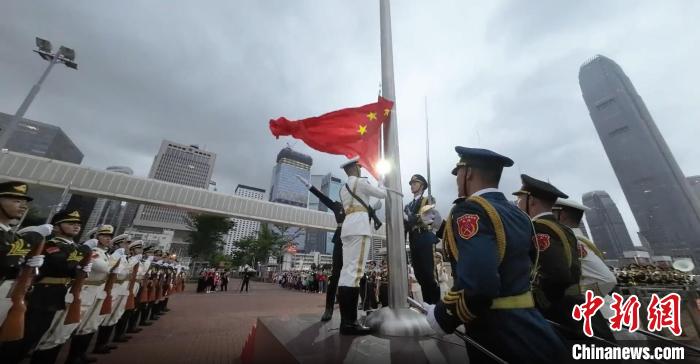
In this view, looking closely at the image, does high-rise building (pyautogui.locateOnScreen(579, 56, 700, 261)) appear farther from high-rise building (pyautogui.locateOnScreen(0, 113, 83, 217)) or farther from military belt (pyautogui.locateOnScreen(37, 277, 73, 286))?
high-rise building (pyautogui.locateOnScreen(0, 113, 83, 217))

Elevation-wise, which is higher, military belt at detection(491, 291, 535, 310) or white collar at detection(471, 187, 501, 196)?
white collar at detection(471, 187, 501, 196)

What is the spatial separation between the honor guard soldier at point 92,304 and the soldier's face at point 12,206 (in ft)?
5.69

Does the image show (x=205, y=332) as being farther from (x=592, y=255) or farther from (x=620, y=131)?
(x=620, y=131)

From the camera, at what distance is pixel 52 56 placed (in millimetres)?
11445

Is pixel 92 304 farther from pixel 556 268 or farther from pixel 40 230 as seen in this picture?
pixel 556 268

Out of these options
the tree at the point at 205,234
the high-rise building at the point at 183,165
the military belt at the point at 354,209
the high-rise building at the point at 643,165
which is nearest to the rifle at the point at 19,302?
the military belt at the point at 354,209

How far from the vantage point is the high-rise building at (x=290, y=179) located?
11606 cm

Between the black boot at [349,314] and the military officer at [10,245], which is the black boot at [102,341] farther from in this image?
the black boot at [349,314]

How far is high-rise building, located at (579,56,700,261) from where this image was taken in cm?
7800

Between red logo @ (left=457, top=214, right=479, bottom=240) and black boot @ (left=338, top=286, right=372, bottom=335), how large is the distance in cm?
187

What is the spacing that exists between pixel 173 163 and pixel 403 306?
433ft

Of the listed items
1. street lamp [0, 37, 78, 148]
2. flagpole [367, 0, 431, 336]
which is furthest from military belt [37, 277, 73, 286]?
street lamp [0, 37, 78, 148]

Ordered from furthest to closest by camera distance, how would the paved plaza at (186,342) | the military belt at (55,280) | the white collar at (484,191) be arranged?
1. the paved plaza at (186,342)
2. the military belt at (55,280)
3. the white collar at (484,191)

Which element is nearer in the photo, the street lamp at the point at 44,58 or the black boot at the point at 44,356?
the black boot at the point at 44,356
